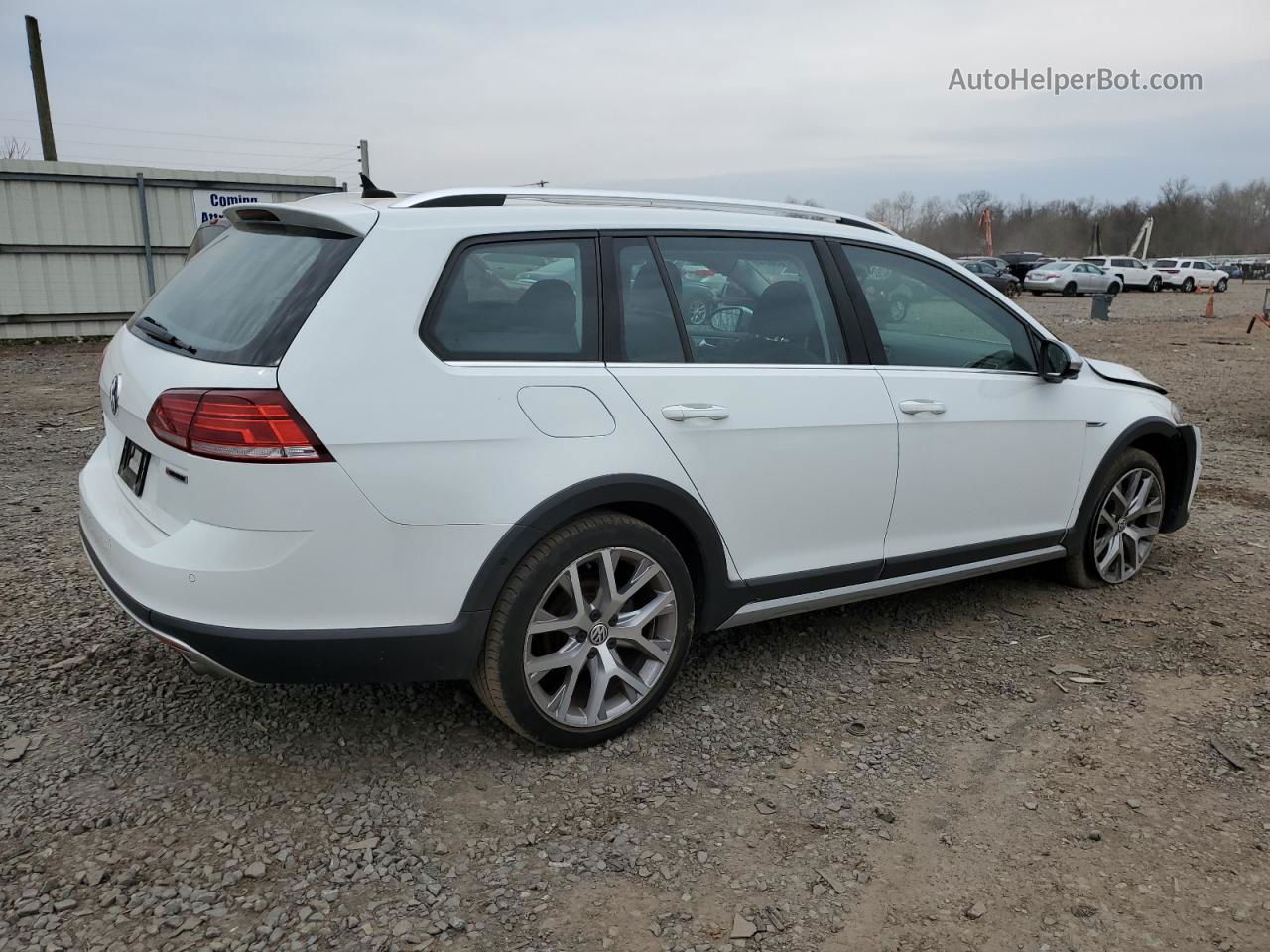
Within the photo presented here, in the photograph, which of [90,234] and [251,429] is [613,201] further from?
[90,234]

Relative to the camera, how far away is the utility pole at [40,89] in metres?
20.1

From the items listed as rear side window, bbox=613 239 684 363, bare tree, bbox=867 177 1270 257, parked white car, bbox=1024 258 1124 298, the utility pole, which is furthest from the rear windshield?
bare tree, bbox=867 177 1270 257

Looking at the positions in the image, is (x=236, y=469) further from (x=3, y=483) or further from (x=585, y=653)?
(x=3, y=483)

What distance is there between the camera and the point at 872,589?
399cm

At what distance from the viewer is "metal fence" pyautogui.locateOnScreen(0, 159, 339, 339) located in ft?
49.6

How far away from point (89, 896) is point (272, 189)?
54.4ft

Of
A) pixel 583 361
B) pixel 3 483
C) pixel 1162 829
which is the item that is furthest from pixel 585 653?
pixel 3 483

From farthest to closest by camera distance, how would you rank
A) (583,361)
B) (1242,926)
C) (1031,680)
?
1. (1031,680)
2. (583,361)
3. (1242,926)

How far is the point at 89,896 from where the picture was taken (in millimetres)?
2557

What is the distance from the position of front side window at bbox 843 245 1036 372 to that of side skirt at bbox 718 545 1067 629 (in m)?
0.83

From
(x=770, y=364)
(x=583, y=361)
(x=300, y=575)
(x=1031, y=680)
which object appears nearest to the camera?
(x=300, y=575)

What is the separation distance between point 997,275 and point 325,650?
1521 inches

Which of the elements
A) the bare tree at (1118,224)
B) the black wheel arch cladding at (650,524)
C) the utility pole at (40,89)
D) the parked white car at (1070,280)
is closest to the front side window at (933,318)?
the black wheel arch cladding at (650,524)

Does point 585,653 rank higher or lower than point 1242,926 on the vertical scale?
higher
